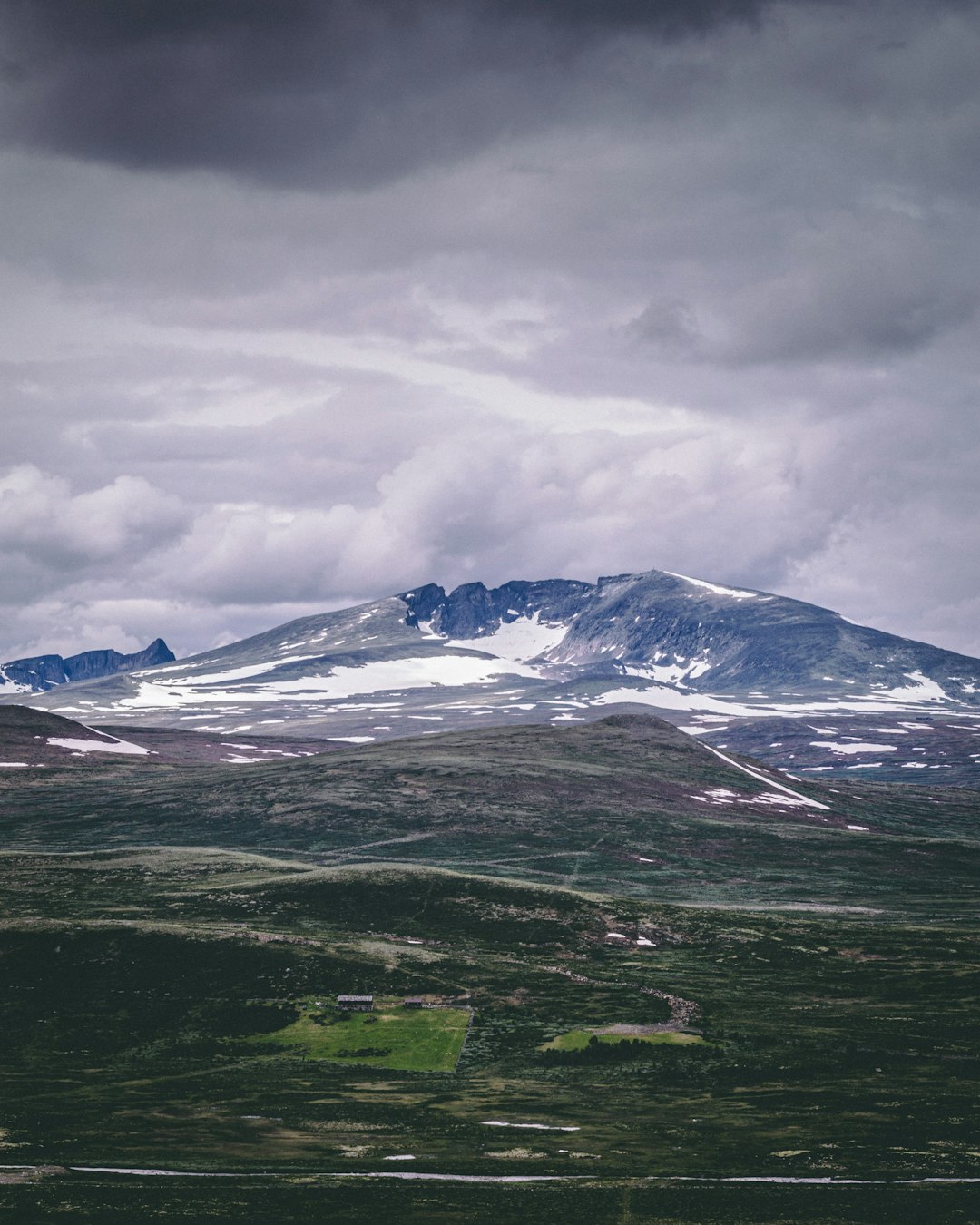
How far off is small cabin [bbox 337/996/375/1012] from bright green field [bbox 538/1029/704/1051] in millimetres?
15240

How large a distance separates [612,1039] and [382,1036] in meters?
17.5

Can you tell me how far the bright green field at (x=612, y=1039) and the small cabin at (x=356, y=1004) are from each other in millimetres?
15240

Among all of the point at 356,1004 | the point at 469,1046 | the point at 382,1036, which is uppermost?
the point at 356,1004

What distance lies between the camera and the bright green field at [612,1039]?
275 ft

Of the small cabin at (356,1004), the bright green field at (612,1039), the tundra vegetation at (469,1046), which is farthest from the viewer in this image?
the small cabin at (356,1004)

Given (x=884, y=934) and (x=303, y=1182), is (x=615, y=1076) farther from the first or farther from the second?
(x=884, y=934)

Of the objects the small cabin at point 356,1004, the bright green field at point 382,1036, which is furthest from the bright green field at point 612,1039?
the small cabin at point 356,1004

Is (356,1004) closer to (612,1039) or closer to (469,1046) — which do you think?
(469,1046)

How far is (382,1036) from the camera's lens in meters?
85.1

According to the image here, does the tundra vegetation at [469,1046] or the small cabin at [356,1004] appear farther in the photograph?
the small cabin at [356,1004]

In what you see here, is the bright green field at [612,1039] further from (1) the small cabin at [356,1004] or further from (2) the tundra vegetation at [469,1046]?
(1) the small cabin at [356,1004]

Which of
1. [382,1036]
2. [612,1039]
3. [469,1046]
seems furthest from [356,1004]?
[612,1039]

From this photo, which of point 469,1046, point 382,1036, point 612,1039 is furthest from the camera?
point 382,1036

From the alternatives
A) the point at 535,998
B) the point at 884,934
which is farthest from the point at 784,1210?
the point at 884,934
